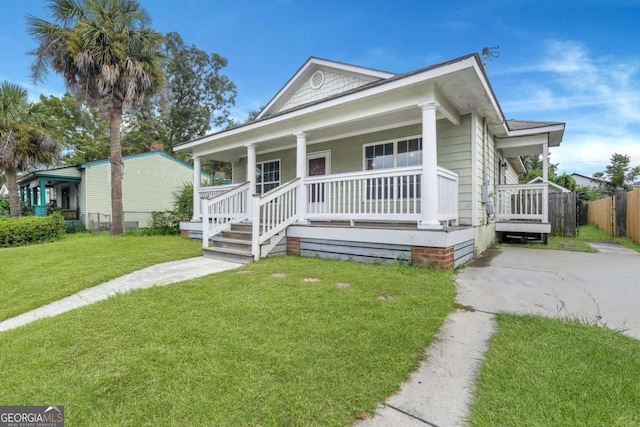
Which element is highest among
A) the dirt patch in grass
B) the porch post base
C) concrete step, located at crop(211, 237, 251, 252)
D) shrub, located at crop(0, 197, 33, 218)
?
shrub, located at crop(0, 197, 33, 218)

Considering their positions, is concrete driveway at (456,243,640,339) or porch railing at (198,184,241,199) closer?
concrete driveway at (456,243,640,339)

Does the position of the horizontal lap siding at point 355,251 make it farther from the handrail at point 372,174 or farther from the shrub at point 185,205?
the shrub at point 185,205

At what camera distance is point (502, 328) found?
9.10 feet

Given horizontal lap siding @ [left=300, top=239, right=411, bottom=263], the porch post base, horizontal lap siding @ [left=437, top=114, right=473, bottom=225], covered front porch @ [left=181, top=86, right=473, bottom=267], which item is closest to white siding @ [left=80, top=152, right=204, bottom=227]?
covered front porch @ [left=181, top=86, right=473, bottom=267]

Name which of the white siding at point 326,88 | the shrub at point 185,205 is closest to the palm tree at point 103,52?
the shrub at point 185,205

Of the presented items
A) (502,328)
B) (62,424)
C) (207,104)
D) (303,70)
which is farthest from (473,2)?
(207,104)

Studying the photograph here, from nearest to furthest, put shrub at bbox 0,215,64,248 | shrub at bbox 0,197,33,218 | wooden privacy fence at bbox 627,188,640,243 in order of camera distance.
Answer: wooden privacy fence at bbox 627,188,640,243 → shrub at bbox 0,215,64,248 → shrub at bbox 0,197,33,218

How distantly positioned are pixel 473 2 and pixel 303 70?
18.4ft

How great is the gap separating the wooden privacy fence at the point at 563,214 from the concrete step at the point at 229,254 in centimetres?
1156

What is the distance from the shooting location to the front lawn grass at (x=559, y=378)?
5.30 ft

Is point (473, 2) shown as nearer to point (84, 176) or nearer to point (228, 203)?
point (228, 203)

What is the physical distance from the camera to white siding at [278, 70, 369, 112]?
8719 millimetres

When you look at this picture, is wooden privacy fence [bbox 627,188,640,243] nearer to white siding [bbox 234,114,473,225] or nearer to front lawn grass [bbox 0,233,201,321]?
white siding [bbox 234,114,473,225]

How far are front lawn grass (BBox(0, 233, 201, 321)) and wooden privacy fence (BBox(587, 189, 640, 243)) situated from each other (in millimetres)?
12540
